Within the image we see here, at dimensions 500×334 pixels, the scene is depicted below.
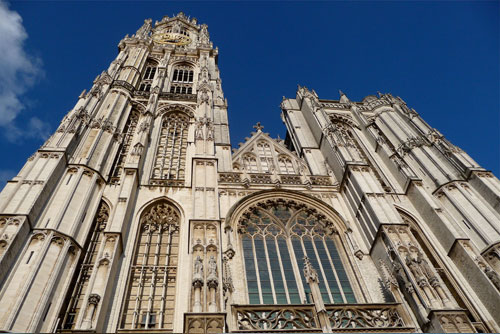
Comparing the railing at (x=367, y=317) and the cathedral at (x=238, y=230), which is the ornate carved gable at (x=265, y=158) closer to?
the cathedral at (x=238, y=230)

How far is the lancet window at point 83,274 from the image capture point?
10.6 meters

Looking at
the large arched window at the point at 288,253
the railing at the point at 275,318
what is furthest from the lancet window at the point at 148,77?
the railing at the point at 275,318

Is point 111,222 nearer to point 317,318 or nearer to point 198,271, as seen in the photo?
point 198,271

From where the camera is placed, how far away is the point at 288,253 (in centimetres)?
1366

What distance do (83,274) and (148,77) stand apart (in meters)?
17.9

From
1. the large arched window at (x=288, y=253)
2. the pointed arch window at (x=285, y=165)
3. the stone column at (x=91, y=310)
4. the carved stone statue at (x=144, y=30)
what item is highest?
the carved stone statue at (x=144, y=30)

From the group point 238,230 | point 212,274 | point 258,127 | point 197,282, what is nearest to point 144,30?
point 258,127

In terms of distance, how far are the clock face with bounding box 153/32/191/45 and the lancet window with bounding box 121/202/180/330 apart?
23194 mm

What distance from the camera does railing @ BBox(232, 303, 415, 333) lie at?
997 cm

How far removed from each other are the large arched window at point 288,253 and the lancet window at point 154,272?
2425mm

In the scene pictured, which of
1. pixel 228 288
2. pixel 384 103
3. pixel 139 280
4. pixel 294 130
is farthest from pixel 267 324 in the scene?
pixel 384 103

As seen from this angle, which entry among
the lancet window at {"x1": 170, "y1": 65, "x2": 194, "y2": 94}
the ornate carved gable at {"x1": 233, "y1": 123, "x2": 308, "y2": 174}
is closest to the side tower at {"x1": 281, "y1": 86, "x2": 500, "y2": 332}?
the ornate carved gable at {"x1": 233, "y1": 123, "x2": 308, "y2": 174}

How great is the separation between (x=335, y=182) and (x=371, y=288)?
5907mm

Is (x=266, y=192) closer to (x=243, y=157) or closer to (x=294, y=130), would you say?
(x=243, y=157)
